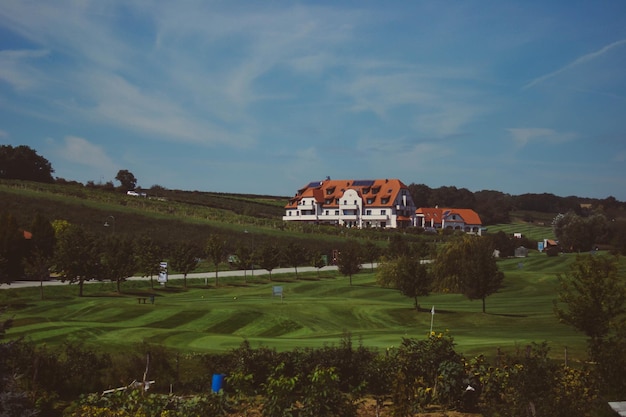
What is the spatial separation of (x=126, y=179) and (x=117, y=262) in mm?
107356

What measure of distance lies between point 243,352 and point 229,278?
58.0m

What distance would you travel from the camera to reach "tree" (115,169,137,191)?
161 meters

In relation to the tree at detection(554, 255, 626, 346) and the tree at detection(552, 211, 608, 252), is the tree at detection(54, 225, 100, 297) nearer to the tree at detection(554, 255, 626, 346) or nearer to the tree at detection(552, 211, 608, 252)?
the tree at detection(554, 255, 626, 346)

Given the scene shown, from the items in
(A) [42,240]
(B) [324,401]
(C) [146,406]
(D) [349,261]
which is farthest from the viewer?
(D) [349,261]

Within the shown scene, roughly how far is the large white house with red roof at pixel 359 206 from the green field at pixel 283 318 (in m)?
69.0

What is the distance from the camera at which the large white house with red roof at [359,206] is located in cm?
13950

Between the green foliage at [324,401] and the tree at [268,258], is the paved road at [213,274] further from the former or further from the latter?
the green foliage at [324,401]

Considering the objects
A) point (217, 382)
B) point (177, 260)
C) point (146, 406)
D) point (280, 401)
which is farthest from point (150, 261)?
point (280, 401)

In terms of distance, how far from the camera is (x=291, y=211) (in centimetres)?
14675

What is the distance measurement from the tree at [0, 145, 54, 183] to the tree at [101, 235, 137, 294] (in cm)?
8717

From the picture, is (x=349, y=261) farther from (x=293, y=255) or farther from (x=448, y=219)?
(x=448, y=219)

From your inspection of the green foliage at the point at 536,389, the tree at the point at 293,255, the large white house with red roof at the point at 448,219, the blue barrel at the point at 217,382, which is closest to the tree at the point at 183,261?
the tree at the point at 293,255

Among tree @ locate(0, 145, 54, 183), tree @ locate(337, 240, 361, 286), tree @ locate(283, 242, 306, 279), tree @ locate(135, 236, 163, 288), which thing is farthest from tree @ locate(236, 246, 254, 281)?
tree @ locate(0, 145, 54, 183)

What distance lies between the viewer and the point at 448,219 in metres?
153
